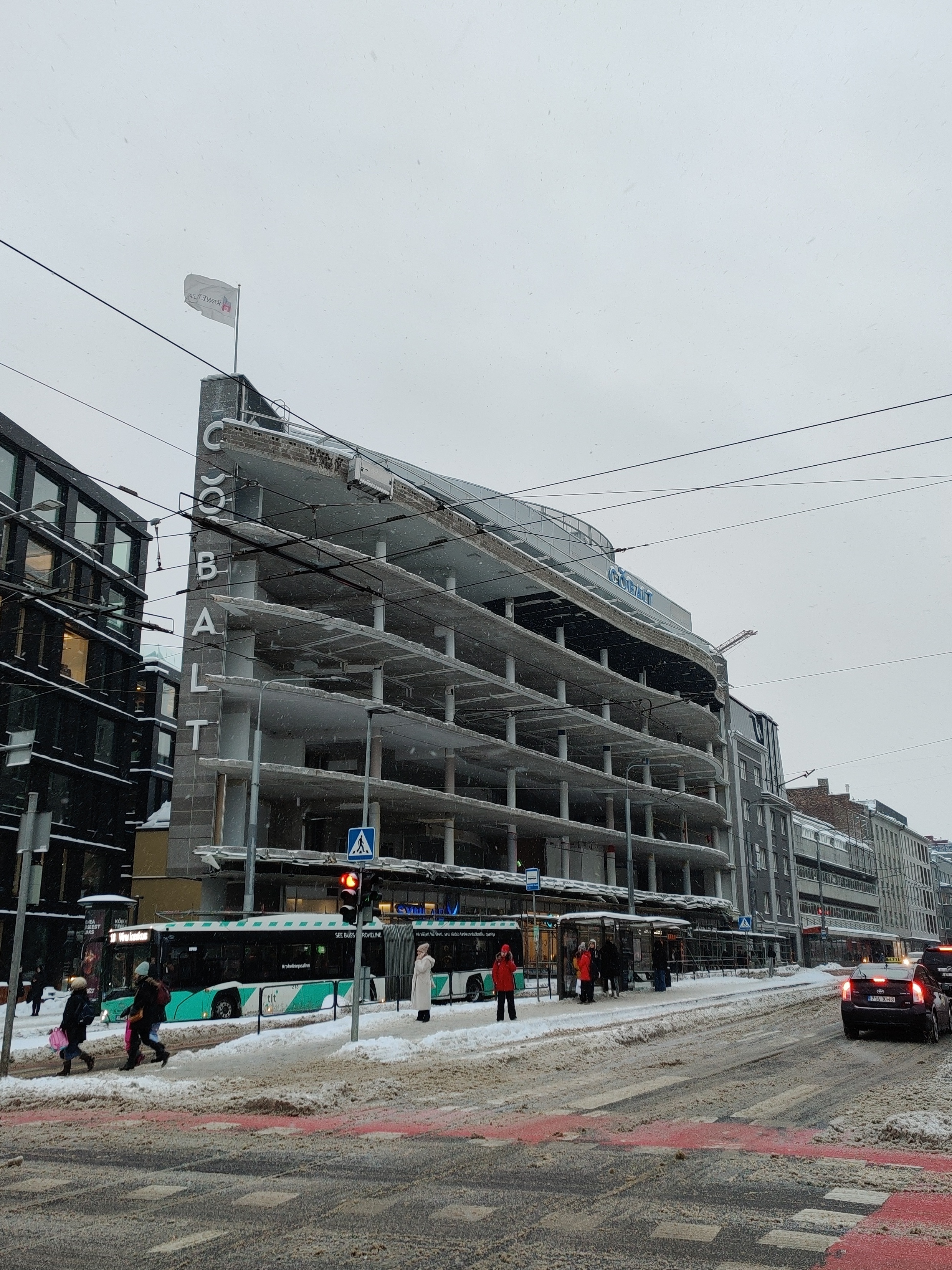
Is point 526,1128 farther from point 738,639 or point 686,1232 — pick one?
point 738,639

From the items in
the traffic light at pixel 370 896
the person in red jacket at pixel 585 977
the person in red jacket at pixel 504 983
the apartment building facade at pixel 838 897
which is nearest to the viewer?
the traffic light at pixel 370 896

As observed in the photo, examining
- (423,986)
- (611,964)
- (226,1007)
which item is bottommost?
(226,1007)

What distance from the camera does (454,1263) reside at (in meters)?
6.18

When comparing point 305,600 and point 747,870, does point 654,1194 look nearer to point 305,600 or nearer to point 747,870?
point 305,600

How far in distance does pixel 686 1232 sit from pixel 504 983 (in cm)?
1637

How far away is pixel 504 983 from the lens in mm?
22672

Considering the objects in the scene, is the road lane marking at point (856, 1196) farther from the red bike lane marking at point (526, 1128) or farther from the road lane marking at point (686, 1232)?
the road lane marking at point (686, 1232)

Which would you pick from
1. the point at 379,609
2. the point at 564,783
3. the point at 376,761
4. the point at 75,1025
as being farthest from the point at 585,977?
the point at 564,783

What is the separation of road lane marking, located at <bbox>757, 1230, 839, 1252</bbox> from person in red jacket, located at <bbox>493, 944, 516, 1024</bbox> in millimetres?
16006

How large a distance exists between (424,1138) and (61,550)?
43.8 metres

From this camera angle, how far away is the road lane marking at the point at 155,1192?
311 inches

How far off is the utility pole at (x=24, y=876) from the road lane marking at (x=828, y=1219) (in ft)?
37.0

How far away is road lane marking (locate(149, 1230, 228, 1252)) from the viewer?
6.53 m

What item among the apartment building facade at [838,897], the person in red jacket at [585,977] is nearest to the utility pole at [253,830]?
the person in red jacket at [585,977]
